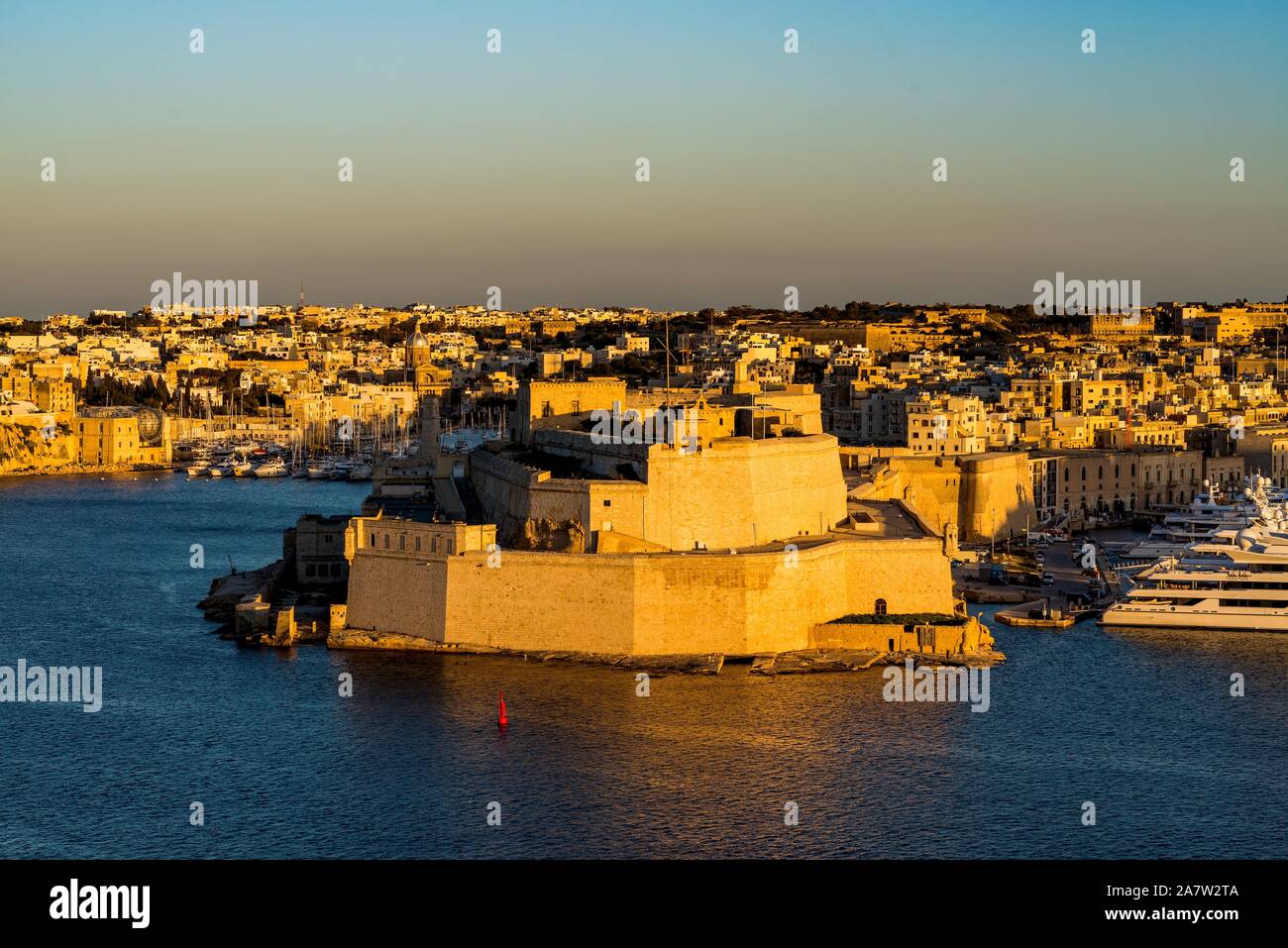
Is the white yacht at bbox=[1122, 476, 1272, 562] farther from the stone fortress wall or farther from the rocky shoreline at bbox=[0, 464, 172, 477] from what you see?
the rocky shoreline at bbox=[0, 464, 172, 477]

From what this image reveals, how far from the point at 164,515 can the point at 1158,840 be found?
2626cm

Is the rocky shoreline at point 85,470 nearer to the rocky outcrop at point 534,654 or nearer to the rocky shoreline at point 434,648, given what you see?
the rocky shoreline at point 434,648

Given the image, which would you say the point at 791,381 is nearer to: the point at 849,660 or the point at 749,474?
the point at 749,474

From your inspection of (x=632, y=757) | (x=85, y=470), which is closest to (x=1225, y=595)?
(x=632, y=757)

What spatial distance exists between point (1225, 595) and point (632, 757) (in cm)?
916

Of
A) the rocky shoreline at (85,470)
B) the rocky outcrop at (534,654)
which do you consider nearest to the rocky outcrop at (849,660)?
the rocky outcrop at (534,654)

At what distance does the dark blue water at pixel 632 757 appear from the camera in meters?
12.2

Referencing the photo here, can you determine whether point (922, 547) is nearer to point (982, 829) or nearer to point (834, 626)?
point (834, 626)

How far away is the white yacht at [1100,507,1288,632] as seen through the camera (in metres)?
20.0

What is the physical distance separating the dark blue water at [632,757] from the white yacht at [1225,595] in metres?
0.46

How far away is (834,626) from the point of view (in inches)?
715
